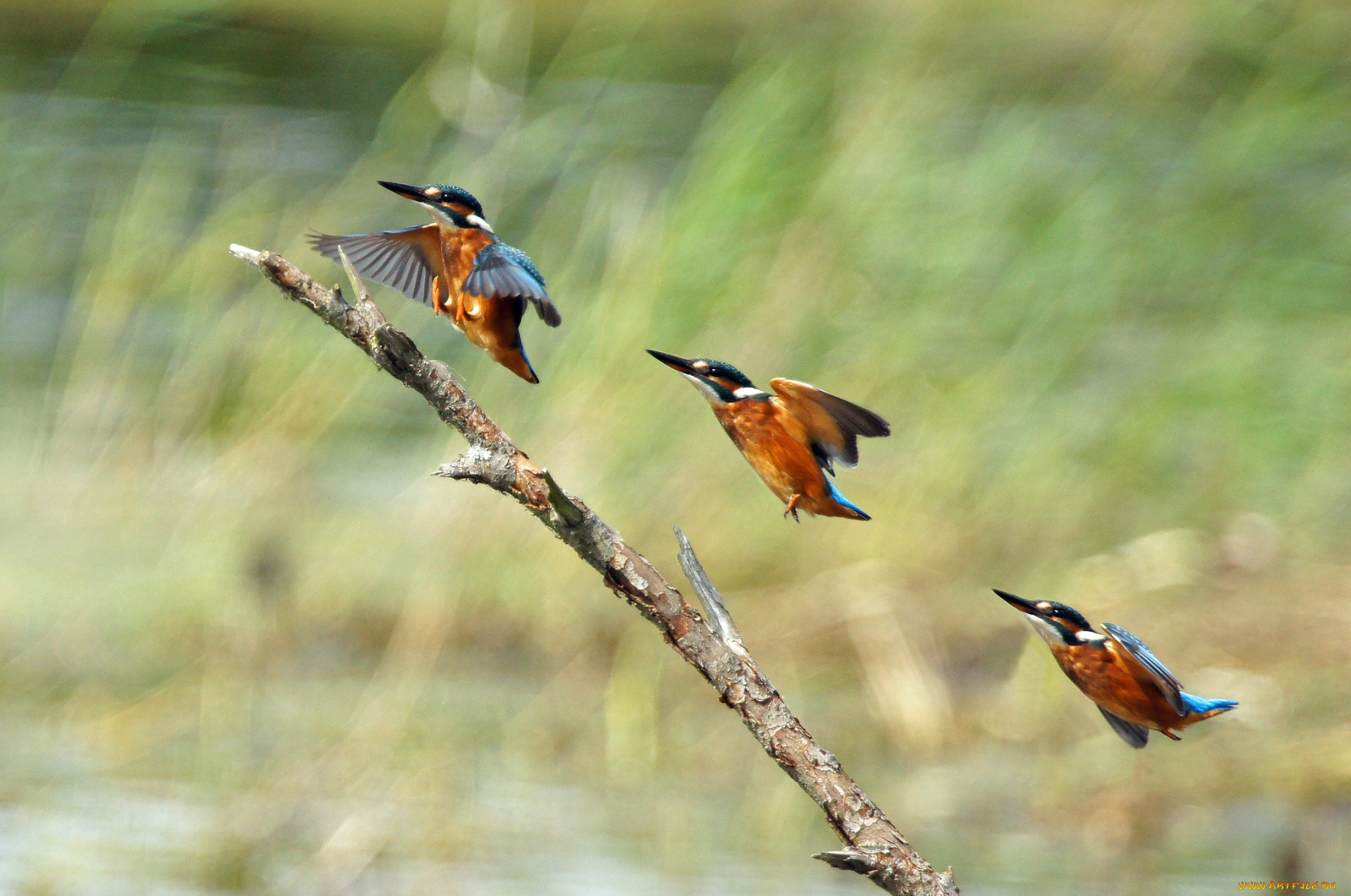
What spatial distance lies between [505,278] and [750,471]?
270 cm

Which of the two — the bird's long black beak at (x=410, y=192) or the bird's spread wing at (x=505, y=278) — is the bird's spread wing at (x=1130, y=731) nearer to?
the bird's spread wing at (x=505, y=278)

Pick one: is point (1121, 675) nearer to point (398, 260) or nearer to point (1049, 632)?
point (1049, 632)

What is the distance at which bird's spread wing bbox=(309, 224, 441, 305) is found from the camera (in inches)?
68.4

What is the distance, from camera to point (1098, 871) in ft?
10.1

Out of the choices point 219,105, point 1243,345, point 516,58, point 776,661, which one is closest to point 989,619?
point 776,661

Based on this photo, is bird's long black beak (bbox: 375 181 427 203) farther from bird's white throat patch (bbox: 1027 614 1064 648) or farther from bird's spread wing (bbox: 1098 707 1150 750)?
bird's spread wing (bbox: 1098 707 1150 750)

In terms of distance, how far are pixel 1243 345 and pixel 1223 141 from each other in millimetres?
629

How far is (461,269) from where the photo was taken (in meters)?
1.52

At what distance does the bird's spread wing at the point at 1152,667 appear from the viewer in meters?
1.23

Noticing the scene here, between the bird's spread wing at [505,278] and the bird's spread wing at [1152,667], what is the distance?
565 millimetres

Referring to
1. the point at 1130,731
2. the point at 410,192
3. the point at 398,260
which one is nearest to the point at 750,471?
the point at 398,260

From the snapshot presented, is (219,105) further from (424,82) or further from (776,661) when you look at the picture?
(776,661)

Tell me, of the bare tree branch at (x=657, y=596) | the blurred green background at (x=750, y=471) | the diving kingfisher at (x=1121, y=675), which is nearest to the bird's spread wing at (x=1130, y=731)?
the diving kingfisher at (x=1121, y=675)

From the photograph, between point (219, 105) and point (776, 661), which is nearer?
point (776, 661)
